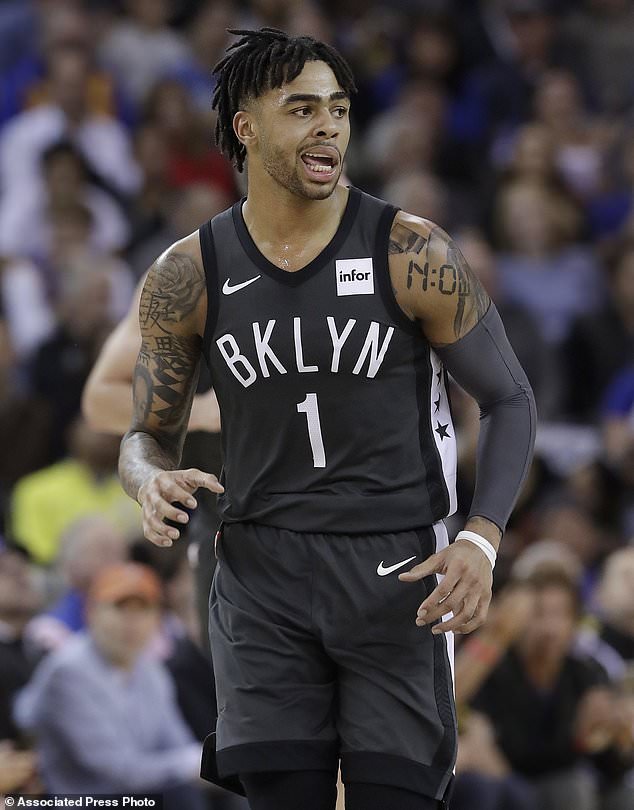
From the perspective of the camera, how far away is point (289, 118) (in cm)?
382

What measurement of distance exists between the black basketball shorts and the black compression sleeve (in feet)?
0.68

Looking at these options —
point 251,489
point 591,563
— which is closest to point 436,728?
point 251,489

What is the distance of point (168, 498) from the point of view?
3590mm

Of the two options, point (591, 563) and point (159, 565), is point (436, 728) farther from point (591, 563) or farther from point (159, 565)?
point (591, 563)

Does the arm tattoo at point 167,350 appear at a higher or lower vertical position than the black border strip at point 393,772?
higher

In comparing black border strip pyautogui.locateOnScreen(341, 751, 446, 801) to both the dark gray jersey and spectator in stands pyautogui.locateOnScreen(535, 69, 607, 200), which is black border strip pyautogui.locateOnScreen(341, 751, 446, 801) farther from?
spectator in stands pyautogui.locateOnScreen(535, 69, 607, 200)

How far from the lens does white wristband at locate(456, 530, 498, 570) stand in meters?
3.68

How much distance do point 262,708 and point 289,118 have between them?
140 centimetres

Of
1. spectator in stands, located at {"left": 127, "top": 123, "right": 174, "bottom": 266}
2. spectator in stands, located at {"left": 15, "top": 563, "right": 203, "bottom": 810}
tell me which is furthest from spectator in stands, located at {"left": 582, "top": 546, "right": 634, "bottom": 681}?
spectator in stands, located at {"left": 127, "top": 123, "right": 174, "bottom": 266}

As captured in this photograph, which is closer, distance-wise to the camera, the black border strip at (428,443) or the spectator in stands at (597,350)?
the black border strip at (428,443)

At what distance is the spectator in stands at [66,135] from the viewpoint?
10.5 metres

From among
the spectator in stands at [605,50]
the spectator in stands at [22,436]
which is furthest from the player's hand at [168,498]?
the spectator in stands at [605,50]

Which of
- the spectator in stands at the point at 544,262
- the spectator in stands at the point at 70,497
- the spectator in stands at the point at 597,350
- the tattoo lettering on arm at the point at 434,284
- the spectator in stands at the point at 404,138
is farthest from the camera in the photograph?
the spectator in stands at the point at 404,138

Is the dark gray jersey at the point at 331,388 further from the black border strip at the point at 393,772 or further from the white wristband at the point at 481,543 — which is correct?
the black border strip at the point at 393,772
